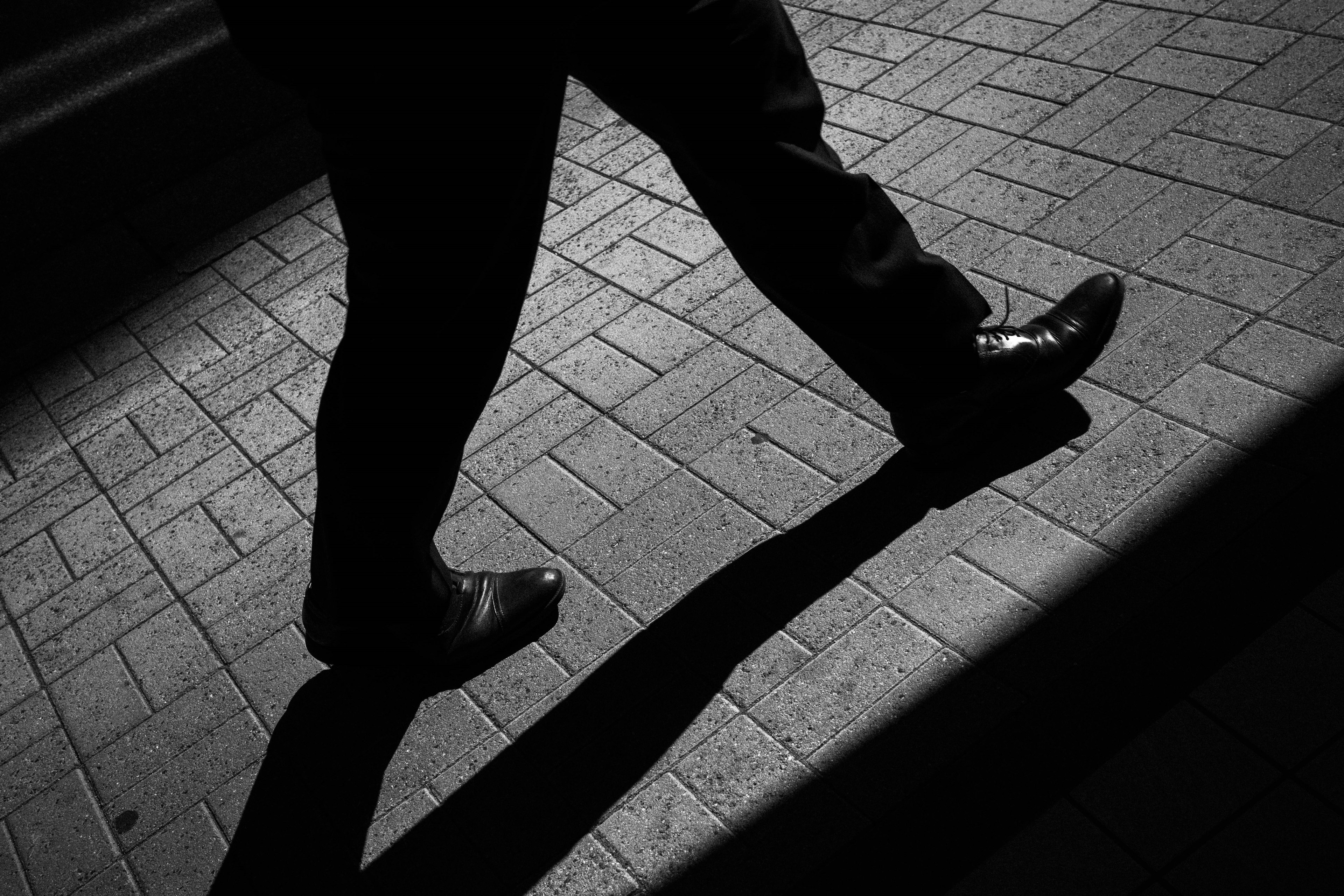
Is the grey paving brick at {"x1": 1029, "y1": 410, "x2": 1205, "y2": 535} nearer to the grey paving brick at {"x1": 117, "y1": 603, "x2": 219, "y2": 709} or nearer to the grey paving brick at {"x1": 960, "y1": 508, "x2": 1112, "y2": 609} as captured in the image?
the grey paving brick at {"x1": 960, "y1": 508, "x2": 1112, "y2": 609}

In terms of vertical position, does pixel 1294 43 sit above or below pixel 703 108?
below

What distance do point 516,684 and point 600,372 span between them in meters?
1.03

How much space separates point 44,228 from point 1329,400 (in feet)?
15.8

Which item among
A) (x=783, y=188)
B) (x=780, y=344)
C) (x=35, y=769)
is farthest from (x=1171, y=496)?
(x=35, y=769)

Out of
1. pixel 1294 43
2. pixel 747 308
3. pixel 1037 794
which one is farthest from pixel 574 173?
pixel 1037 794

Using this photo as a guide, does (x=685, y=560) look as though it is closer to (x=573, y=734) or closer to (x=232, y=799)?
(x=573, y=734)

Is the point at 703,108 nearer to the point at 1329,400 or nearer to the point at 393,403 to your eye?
the point at 393,403

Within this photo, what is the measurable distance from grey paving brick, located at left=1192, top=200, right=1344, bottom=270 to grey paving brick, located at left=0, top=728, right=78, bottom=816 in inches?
115

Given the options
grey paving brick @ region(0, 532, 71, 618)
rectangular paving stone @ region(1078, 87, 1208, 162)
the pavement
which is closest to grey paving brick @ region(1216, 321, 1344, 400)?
the pavement

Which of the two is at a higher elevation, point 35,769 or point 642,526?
point 642,526

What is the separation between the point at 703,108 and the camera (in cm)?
230

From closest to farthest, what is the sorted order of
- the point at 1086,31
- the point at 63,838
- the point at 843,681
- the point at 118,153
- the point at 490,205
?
the point at 490,205
the point at 843,681
the point at 63,838
the point at 1086,31
the point at 118,153

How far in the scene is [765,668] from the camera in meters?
2.43

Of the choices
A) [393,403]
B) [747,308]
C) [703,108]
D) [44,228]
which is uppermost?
[703,108]
